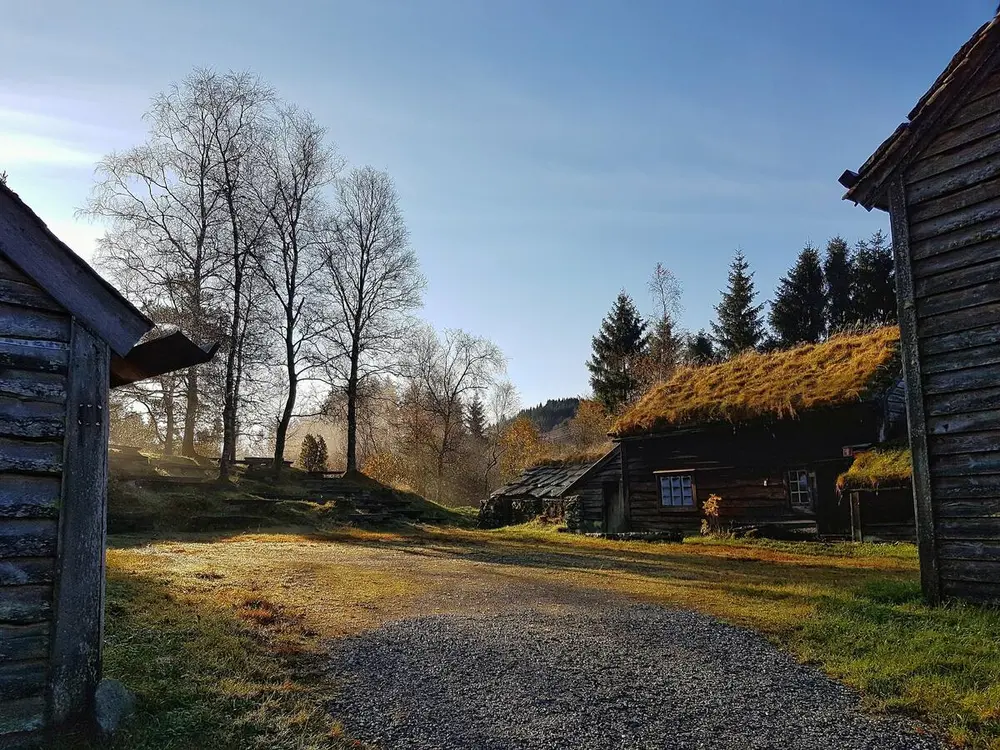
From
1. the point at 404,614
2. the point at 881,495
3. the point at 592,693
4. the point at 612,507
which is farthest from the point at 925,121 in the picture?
the point at 612,507

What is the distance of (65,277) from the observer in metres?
4.50

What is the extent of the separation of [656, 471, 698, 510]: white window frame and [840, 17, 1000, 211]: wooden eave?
13.5m

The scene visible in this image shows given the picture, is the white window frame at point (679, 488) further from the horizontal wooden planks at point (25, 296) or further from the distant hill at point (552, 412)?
the distant hill at point (552, 412)

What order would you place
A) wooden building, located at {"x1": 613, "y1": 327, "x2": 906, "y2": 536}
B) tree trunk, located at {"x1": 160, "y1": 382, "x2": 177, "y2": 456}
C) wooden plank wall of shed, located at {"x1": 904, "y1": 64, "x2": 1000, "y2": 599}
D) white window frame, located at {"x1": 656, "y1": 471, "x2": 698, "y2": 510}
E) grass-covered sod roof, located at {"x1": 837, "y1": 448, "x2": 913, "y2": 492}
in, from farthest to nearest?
tree trunk, located at {"x1": 160, "y1": 382, "x2": 177, "y2": 456}, white window frame, located at {"x1": 656, "y1": 471, "x2": 698, "y2": 510}, wooden building, located at {"x1": 613, "y1": 327, "x2": 906, "y2": 536}, grass-covered sod roof, located at {"x1": 837, "y1": 448, "x2": 913, "y2": 492}, wooden plank wall of shed, located at {"x1": 904, "y1": 64, "x2": 1000, "y2": 599}

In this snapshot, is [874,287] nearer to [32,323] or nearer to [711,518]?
[711,518]

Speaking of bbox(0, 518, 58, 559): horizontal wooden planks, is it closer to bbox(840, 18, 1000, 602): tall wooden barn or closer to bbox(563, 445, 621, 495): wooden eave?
bbox(840, 18, 1000, 602): tall wooden barn

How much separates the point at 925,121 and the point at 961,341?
8.93 ft

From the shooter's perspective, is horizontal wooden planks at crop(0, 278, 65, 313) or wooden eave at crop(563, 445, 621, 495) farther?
wooden eave at crop(563, 445, 621, 495)

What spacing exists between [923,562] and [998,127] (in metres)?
5.06

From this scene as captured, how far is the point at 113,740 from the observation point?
4.12 m

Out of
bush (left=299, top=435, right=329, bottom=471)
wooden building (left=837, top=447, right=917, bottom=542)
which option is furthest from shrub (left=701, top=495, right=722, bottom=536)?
bush (left=299, top=435, right=329, bottom=471)

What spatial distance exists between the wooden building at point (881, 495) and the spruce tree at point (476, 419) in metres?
46.9

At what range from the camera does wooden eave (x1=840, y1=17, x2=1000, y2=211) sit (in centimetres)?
759

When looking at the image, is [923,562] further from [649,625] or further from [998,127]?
[998,127]
